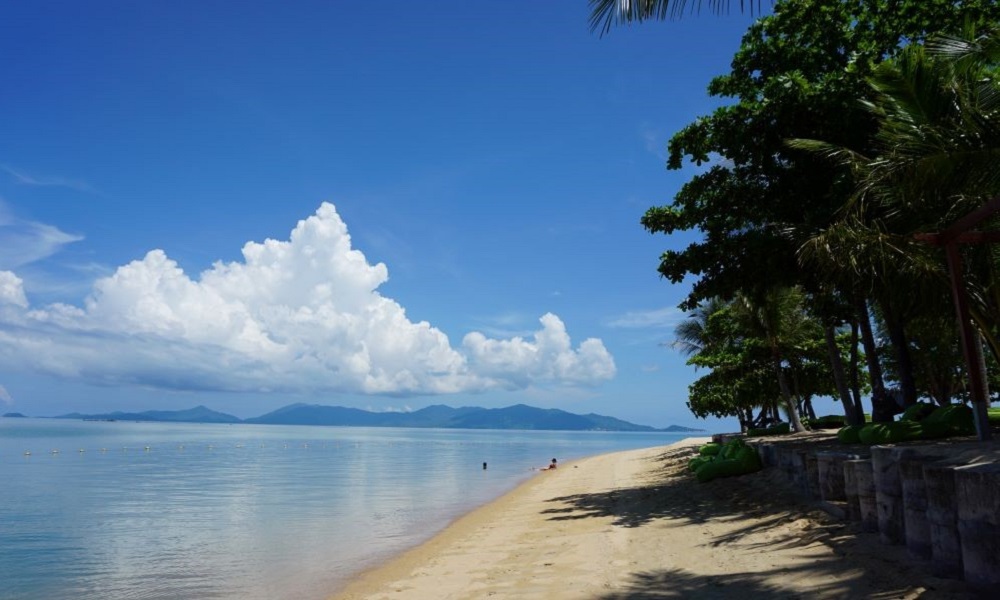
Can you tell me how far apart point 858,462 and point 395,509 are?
17.0 meters

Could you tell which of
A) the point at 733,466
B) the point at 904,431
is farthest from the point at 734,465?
the point at 904,431

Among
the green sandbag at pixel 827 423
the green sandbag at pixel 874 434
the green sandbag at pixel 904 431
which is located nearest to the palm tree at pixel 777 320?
the green sandbag at pixel 827 423

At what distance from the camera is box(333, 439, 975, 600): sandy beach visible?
7.32 m

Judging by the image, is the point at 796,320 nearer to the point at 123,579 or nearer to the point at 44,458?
the point at 123,579

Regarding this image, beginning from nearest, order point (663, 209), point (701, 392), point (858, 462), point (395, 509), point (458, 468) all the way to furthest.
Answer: point (858, 462) → point (663, 209) → point (395, 509) → point (701, 392) → point (458, 468)

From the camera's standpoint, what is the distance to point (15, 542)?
56.1 feet

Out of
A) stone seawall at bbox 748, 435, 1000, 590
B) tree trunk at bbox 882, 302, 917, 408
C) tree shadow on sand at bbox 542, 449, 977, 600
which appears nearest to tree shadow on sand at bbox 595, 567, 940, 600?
tree shadow on sand at bbox 542, 449, 977, 600

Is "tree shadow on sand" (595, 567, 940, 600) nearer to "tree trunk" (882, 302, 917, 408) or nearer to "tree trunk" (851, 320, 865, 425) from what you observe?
"tree trunk" (882, 302, 917, 408)

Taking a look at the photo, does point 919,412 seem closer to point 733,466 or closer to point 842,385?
point 733,466

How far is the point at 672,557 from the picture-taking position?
9719mm

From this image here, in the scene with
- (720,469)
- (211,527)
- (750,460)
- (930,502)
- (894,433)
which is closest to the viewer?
(930,502)

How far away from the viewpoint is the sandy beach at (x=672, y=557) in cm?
732

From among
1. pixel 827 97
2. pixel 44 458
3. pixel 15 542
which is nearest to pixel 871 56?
pixel 827 97

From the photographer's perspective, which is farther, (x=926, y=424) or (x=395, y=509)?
(x=395, y=509)
